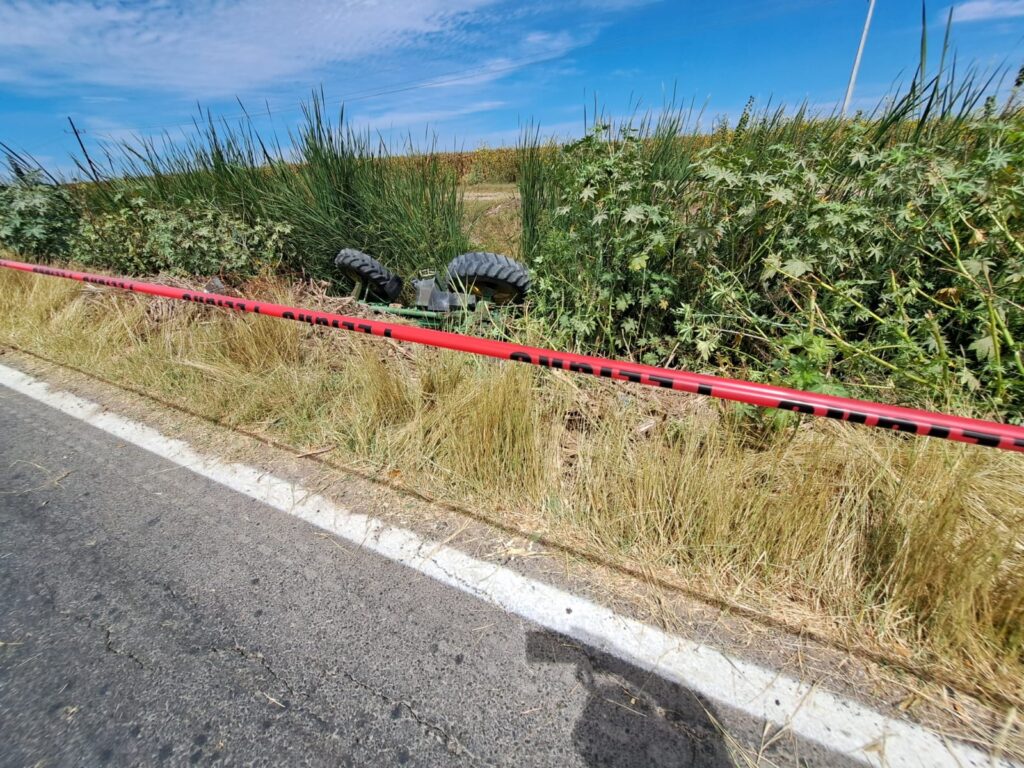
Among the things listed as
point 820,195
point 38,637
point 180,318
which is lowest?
point 38,637

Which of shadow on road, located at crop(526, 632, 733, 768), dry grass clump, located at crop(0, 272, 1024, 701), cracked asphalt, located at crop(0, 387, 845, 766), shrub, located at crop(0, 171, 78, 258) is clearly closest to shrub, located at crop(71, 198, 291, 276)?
shrub, located at crop(0, 171, 78, 258)

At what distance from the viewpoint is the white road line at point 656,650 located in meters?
1.14

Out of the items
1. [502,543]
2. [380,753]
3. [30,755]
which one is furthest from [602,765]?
[30,755]

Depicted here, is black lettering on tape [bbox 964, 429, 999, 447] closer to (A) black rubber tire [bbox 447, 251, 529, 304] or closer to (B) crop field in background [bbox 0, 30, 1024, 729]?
(B) crop field in background [bbox 0, 30, 1024, 729]

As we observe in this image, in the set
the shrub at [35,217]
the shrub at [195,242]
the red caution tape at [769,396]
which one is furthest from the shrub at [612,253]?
the shrub at [35,217]

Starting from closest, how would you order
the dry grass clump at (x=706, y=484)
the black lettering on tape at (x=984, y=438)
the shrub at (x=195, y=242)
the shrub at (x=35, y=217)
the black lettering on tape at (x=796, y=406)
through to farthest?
the black lettering on tape at (x=984, y=438) < the black lettering on tape at (x=796, y=406) < the dry grass clump at (x=706, y=484) < the shrub at (x=195, y=242) < the shrub at (x=35, y=217)

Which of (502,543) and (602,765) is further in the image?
(502,543)

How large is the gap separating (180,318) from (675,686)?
452 centimetres

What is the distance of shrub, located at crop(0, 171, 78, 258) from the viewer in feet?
19.5

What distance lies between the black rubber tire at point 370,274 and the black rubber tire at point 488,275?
1050 millimetres

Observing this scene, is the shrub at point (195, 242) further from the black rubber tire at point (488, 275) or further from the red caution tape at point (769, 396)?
the red caution tape at point (769, 396)

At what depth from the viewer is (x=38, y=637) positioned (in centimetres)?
143

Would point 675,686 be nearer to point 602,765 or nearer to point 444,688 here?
point 602,765

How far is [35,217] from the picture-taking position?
6.04m
